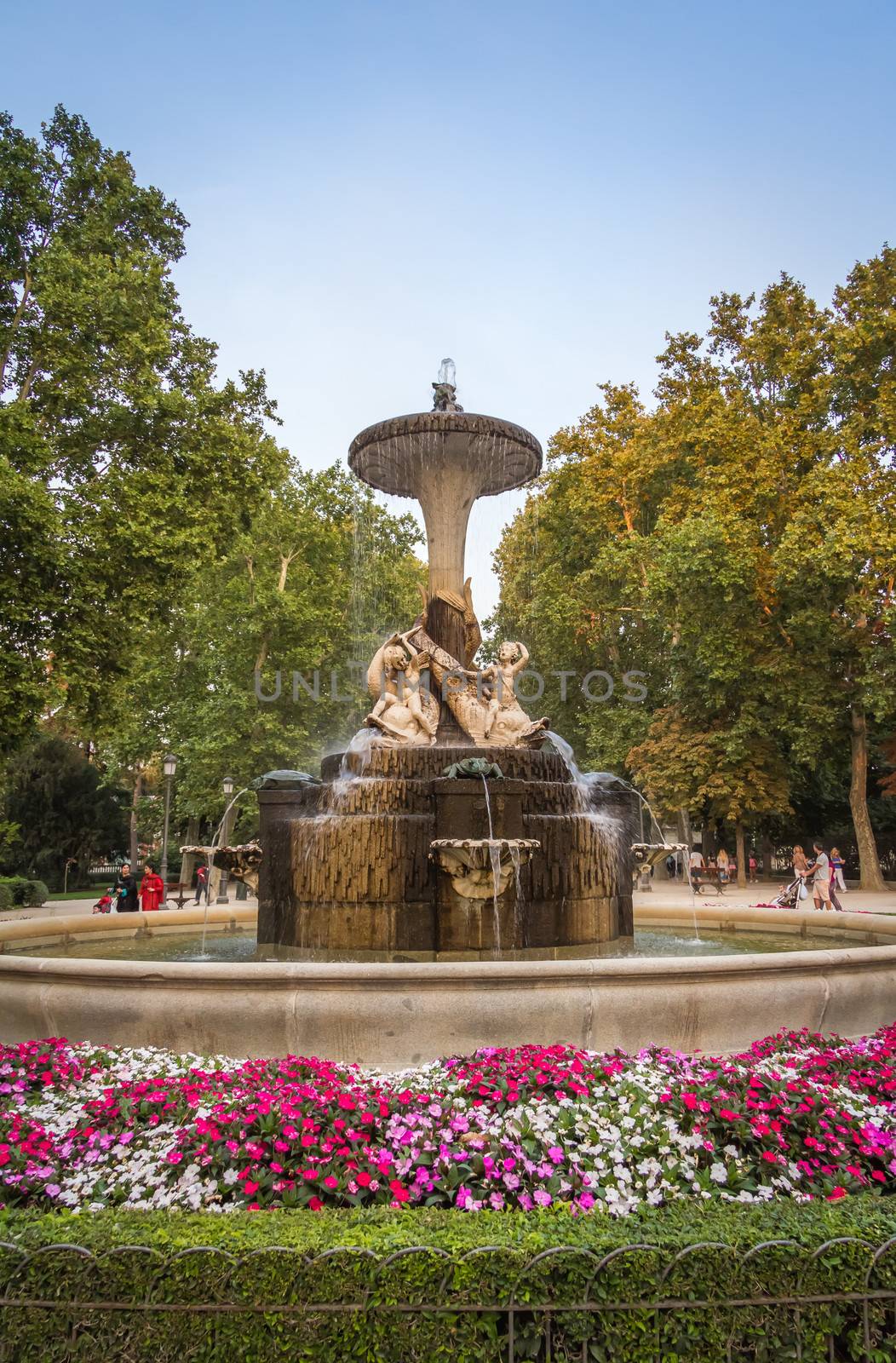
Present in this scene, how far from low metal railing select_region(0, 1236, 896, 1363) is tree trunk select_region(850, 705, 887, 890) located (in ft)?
88.3

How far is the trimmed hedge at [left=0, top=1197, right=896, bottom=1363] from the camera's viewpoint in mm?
2631

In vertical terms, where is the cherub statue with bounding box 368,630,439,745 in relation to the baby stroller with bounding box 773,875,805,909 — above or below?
above

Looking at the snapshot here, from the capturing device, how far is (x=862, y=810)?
27500 mm

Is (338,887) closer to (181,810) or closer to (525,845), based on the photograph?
(525,845)

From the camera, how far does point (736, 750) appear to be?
2822cm

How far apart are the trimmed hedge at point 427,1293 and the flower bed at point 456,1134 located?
48cm

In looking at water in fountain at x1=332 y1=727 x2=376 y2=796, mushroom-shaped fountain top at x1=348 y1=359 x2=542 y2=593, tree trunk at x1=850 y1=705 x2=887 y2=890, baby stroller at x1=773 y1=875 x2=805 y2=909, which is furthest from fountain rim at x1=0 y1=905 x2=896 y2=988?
tree trunk at x1=850 y1=705 x2=887 y2=890

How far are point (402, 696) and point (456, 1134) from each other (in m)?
7.67

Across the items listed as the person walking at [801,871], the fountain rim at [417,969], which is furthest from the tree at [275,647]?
the fountain rim at [417,969]

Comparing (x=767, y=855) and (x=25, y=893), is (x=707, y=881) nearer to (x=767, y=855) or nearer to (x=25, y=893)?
(x=767, y=855)

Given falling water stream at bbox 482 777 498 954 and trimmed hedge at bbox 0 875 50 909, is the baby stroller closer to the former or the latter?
falling water stream at bbox 482 777 498 954

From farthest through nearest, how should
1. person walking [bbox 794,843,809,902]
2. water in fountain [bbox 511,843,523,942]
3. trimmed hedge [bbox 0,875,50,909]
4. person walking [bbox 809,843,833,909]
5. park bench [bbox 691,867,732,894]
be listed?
park bench [bbox 691,867,732,894]
trimmed hedge [bbox 0,875,50,909]
person walking [bbox 794,843,809,902]
person walking [bbox 809,843,833,909]
water in fountain [bbox 511,843,523,942]

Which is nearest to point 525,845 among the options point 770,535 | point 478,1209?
point 478,1209

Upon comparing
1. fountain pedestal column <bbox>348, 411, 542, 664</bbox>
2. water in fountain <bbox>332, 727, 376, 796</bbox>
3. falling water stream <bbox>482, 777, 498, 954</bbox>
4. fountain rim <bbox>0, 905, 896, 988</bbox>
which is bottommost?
fountain rim <bbox>0, 905, 896, 988</bbox>
